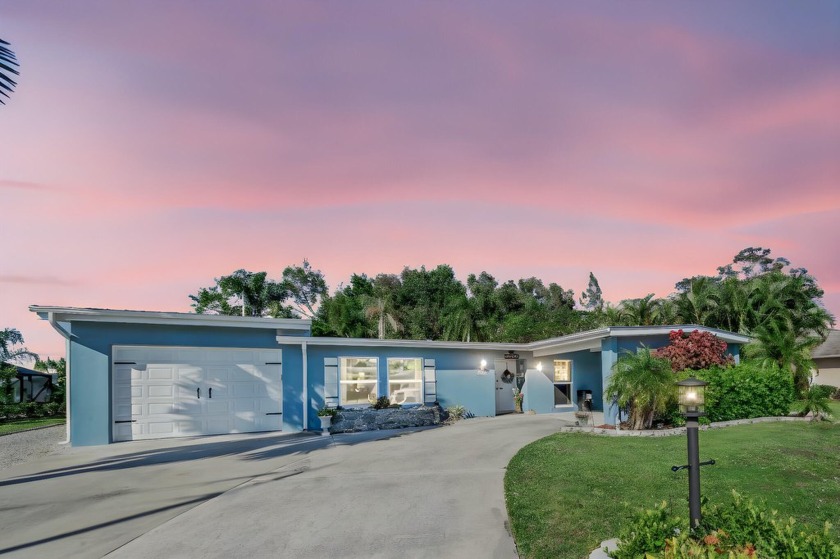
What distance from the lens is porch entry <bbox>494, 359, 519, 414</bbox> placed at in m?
18.8

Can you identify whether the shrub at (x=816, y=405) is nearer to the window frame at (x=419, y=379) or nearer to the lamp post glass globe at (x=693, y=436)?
the window frame at (x=419, y=379)

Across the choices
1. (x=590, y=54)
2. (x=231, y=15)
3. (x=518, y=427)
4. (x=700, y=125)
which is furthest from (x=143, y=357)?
(x=700, y=125)

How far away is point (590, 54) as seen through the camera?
11.9 m

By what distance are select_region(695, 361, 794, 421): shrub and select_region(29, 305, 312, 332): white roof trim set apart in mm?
11118

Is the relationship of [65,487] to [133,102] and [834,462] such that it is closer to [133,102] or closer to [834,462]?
[133,102]

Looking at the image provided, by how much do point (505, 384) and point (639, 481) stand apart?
469 inches

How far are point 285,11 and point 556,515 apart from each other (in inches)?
430

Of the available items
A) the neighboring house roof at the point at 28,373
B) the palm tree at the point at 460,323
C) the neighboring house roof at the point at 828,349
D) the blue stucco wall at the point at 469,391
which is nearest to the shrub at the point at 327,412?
the blue stucco wall at the point at 469,391

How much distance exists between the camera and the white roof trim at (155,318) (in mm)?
12260

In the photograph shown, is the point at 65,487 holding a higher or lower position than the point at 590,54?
lower

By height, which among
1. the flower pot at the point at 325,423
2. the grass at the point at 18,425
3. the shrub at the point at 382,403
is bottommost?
the grass at the point at 18,425

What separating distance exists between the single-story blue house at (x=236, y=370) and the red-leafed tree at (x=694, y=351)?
0.36m

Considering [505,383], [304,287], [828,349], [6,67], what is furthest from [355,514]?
[304,287]

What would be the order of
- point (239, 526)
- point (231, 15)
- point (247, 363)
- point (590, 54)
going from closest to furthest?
point (239, 526)
point (231, 15)
point (590, 54)
point (247, 363)
